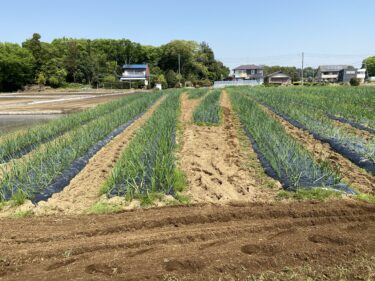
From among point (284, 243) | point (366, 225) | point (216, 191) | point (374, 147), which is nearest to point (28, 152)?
point (216, 191)

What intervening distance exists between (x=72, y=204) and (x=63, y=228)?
668mm

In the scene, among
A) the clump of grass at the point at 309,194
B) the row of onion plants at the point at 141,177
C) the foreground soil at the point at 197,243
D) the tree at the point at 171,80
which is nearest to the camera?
the foreground soil at the point at 197,243

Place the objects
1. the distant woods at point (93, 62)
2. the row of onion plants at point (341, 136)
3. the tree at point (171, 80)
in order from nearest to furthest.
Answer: the row of onion plants at point (341, 136)
the distant woods at point (93, 62)
the tree at point (171, 80)

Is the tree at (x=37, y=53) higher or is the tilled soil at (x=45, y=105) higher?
the tree at (x=37, y=53)

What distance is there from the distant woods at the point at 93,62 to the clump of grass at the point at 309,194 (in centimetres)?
4360

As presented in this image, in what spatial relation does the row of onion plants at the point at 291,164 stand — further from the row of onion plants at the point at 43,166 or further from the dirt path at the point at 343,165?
the row of onion plants at the point at 43,166

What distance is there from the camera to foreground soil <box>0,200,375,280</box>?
2.26 metres

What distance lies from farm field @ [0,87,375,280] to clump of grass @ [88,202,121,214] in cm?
2

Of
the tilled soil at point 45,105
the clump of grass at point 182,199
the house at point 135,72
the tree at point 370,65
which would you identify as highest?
the tree at point 370,65

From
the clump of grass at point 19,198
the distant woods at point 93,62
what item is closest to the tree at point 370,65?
the distant woods at point 93,62

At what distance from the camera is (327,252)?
242 centimetres

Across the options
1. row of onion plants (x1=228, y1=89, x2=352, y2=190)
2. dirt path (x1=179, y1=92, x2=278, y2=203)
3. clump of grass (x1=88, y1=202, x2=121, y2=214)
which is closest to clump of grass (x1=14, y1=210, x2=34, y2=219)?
clump of grass (x1=88, y1=202, x2=121, y2=214)

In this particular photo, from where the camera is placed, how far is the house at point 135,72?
184 feet

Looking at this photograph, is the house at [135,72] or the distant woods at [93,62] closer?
the distant woods at [93,62]
